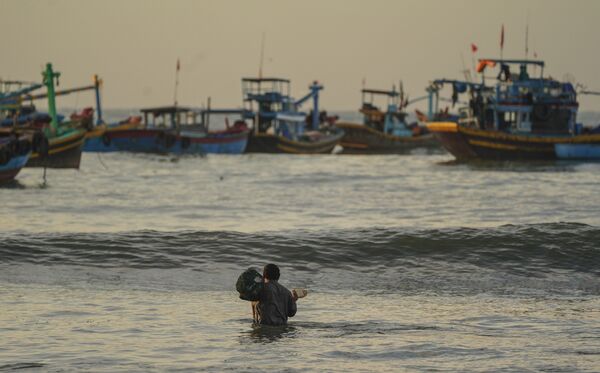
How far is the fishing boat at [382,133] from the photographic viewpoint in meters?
81.1

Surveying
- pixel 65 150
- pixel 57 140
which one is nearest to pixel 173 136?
pixel 65 150

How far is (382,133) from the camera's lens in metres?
81.4

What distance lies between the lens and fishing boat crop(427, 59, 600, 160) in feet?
189

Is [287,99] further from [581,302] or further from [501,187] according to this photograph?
[581,302]

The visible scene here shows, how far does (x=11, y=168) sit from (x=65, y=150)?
1143cm

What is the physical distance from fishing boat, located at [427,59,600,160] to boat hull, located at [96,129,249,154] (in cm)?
1677

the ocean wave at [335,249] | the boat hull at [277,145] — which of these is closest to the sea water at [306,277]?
the ocean wave at [335,249]

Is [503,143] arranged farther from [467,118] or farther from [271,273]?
[271,273]

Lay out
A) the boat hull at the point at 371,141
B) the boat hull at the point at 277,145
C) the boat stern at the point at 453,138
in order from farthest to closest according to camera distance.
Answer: the boat hull at the point at 371,141 → the boat hull at the point at 277,145 → the boat stern at the point at 453,138

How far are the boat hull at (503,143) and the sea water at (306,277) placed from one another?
17211 millimetres

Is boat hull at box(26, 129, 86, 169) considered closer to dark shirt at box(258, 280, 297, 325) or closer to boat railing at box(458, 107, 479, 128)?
boat railing at box(458, 107, 479, 128)

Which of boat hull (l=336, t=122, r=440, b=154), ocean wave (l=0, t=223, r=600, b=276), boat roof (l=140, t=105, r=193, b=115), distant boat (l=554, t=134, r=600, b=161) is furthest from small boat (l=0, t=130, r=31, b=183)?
boat hull (l=336, t=122, r=440, b=154)

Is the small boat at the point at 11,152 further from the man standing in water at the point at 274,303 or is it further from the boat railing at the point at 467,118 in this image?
the man standing in water at the point at 274,303

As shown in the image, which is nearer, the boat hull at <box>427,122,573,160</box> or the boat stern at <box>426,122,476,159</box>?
the boat hull at <box>427,122,573,160</box>
